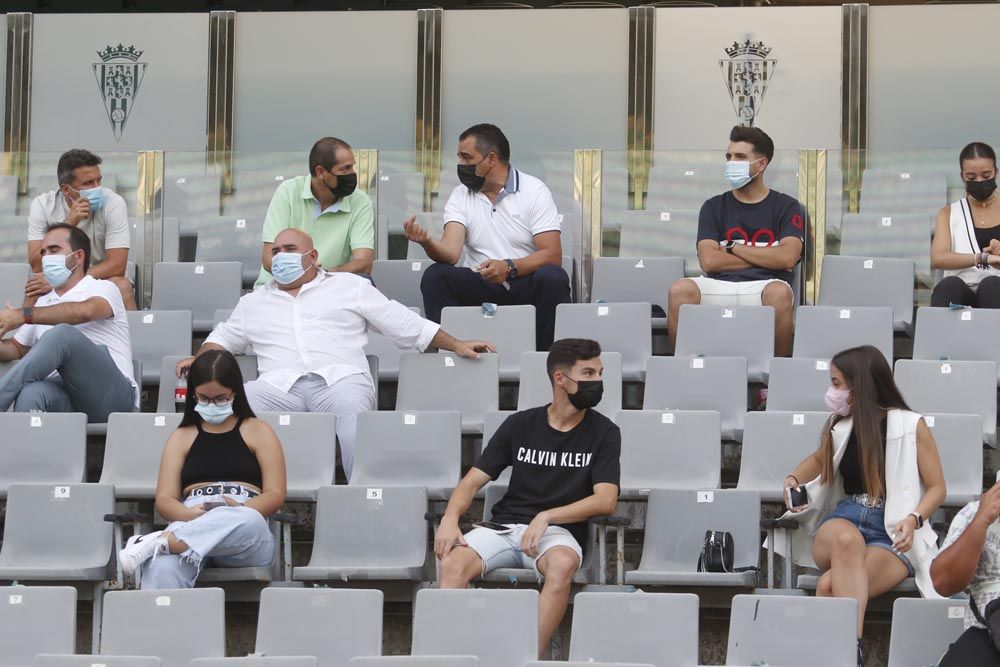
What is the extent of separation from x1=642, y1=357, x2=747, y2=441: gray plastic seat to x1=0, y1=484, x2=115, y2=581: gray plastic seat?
217 centimetres

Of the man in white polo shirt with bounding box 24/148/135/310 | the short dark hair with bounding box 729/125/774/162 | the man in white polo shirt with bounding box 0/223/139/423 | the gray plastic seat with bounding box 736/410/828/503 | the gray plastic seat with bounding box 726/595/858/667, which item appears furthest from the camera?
the man in white polo shirt with bounding box 24/148/135/310

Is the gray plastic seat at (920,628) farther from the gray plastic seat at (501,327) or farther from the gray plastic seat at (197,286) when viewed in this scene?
the gray plastic seat at (197,286)

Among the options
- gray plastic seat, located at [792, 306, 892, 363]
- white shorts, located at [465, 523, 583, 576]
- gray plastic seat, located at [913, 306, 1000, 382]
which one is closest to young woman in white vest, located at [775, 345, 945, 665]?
white shorts, located at [465, 523, 583, 576]

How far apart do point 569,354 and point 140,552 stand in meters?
1.55

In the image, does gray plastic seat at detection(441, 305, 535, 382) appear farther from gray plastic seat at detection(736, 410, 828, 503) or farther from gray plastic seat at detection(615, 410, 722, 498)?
gray plastic seat at detection(736, 410, 828, 503)

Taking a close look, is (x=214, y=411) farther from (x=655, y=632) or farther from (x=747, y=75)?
(x=747, y=75)

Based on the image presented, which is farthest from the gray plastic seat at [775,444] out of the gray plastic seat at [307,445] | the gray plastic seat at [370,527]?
the gray plastic seat at [307,445]

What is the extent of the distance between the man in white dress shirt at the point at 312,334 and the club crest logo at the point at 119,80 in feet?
13.3

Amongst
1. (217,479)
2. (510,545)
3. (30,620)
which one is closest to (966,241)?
(510,545)

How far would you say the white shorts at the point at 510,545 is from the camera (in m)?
5.56

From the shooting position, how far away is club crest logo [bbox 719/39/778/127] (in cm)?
1045

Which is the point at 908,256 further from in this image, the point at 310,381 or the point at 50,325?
the point at 50,325

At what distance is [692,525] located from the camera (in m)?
5.91

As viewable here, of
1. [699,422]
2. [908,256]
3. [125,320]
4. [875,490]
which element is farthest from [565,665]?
[908,256]
